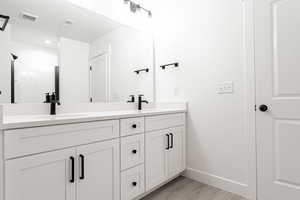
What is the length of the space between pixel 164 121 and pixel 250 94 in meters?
0.90

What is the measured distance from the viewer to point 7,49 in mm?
1462

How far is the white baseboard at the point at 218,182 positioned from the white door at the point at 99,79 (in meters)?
1.39

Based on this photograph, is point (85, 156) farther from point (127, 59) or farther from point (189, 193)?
point (127, 59)

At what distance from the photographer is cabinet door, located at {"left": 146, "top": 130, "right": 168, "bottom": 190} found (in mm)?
1762

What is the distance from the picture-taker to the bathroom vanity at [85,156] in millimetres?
1006

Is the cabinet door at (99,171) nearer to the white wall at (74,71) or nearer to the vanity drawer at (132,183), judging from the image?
the vanity drawer at (132,183)

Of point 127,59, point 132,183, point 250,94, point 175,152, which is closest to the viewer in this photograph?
point 132,183

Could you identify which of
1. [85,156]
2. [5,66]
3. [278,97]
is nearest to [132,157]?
[85,156]

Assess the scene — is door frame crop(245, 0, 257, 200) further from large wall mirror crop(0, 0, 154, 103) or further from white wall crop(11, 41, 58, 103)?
white wall crop(11, 41, 58, 103)

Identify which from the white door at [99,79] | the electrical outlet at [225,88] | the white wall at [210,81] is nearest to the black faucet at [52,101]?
the white door at [99,79]

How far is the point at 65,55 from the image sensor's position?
1.82 metres

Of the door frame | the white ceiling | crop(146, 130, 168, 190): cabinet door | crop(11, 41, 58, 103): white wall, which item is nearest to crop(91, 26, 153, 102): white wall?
the white ceiling

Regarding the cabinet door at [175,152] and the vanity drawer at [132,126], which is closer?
the vanity drawer at [132,126]

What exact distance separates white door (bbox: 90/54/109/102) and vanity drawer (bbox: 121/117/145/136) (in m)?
0.61
